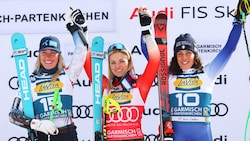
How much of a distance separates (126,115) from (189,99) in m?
0.40

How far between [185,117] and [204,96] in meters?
0.17

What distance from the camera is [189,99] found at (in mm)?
2967

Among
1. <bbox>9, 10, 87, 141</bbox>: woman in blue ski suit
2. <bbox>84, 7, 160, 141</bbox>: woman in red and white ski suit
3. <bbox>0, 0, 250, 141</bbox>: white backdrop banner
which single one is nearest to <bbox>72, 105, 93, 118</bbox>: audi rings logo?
<bbox>0, 0, 250, 141</bbox>: white backdrop banner

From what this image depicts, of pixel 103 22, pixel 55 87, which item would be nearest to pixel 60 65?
pixel 55 87

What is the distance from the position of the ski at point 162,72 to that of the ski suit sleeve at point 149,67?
1.8 inches

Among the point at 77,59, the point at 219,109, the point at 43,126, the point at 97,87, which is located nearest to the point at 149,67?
the point at 97,87

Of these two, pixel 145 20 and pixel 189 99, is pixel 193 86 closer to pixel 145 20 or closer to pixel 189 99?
pixel 189 99

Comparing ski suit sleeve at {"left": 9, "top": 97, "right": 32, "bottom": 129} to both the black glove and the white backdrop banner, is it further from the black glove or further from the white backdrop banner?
the black glove

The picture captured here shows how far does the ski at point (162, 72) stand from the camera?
3.02 meters

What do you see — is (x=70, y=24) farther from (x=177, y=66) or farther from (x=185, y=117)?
(x=185, y=117)

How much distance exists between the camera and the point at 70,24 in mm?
3090

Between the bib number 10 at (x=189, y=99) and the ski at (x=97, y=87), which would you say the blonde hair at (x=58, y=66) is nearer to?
the ski at (x=97, y=87)

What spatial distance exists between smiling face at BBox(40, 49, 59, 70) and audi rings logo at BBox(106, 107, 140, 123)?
0.49 m

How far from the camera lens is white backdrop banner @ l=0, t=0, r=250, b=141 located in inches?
124
